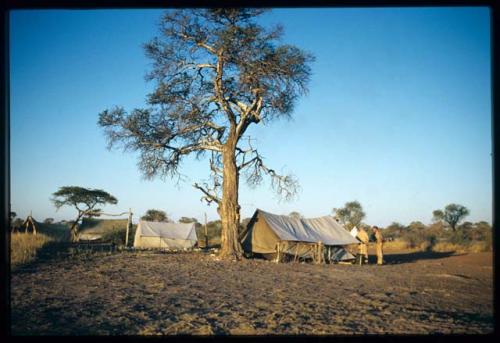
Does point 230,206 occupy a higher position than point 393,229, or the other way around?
point 230,206

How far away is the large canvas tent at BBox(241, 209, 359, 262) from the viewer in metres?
16.4

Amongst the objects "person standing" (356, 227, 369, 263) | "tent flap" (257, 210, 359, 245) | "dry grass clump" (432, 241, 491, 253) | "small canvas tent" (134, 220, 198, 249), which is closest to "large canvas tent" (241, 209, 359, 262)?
"tent flap" (257, 210, 359, 245)

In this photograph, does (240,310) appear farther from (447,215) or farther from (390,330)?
(447,215)

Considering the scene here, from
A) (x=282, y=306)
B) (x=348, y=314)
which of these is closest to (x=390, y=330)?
(x=348, y=314)

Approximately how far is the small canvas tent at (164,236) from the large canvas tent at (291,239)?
31.6ft

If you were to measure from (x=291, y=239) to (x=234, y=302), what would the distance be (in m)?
9.64

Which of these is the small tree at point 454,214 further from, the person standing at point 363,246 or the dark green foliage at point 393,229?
the person standing at point 363,246

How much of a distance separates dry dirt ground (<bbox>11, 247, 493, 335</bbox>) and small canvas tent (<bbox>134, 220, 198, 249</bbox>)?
535 inches

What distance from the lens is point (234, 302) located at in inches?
271

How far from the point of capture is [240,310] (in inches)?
245

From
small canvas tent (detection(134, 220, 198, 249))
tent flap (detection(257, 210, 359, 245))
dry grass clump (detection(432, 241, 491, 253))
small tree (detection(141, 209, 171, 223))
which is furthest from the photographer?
small tree (detection(141, 209, 171, 223))

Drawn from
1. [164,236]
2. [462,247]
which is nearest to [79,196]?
[164,236]

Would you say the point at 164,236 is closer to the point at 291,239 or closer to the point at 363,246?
the point at 291,239

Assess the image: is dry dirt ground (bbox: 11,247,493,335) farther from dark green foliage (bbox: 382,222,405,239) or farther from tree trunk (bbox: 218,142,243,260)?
dark green foliage (bbox: 382,222,405,239)
